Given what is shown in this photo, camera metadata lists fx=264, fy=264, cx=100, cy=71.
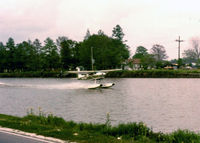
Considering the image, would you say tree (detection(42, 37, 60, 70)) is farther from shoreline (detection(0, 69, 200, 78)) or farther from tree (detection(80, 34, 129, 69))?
tree (detection(80, 34, 129, 69))

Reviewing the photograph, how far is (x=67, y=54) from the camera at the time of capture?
11894 centimetres

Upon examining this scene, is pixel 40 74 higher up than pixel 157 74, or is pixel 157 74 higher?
pixel 157 74

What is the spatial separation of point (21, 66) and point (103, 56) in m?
51.6

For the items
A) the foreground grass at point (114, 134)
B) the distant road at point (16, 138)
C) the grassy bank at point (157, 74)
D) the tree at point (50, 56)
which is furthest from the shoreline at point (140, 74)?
the distant road at point (16, 138)

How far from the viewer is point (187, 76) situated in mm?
80125

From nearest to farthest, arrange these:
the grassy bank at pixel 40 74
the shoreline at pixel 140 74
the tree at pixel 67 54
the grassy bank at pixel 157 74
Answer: the grassy bank at pixel 157 74 < the shoreline at pixel 140 74 < the grassy bank at pixel 40 74 < the tree at pixel 67 54

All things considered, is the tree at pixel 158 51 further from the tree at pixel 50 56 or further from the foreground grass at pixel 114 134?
the foreground grass at pixel 114 134

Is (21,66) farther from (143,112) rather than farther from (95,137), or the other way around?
(95,137)

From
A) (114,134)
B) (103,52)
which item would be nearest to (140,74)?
(103,52)

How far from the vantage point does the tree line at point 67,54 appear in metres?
105

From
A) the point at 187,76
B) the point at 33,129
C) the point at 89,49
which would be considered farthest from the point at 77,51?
the point at 33,129

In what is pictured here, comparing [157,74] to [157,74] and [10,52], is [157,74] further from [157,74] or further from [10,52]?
[10,52]

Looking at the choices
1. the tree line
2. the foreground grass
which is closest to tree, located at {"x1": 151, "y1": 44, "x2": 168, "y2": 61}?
the tree line

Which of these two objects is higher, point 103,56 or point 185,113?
point 103,56
